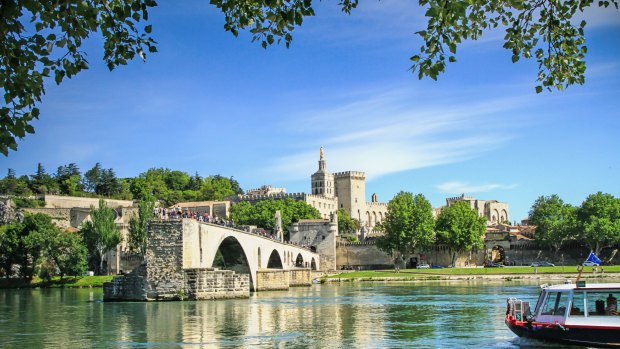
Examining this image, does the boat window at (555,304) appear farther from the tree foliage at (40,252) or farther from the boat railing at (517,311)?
the tree foliage at (40,252)

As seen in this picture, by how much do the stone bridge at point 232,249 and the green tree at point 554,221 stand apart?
3446 centimetres

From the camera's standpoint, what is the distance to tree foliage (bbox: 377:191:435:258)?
300ft

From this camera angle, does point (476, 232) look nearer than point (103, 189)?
Yes

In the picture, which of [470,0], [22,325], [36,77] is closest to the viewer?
[36,77]

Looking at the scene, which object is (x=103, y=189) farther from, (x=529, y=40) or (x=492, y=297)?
(x=529, y=40)

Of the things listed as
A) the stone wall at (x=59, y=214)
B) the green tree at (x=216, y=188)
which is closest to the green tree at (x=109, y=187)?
the green tree at (x=216, y=188)

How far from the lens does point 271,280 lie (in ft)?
189

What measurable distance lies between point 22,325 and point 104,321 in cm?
312

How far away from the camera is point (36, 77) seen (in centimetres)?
864

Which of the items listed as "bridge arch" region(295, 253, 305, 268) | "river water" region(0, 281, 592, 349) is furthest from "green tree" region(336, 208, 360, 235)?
"river water" region(0, 281, 592, 349)

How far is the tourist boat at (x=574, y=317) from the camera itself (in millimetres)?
19500

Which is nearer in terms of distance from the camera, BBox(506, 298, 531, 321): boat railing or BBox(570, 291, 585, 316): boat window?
BBox(570, 291, 585, 316): boat window

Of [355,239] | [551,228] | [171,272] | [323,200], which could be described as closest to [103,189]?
[323,200]

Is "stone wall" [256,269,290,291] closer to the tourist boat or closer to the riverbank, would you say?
the riverbank
